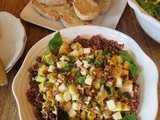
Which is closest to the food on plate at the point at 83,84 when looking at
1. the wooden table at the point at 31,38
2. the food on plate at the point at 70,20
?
the wooden table at the point at 31,38

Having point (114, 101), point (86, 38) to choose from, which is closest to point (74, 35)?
point (86, 38)

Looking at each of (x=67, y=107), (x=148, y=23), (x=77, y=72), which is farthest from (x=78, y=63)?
(x=148, y=23)

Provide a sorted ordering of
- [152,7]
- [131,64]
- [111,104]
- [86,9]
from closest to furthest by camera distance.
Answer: [111,104]
[131,64]
[152,7]
[86,9]

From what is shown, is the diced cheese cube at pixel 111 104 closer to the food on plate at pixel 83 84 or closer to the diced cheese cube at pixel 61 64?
the food on plate at pixel 83 84

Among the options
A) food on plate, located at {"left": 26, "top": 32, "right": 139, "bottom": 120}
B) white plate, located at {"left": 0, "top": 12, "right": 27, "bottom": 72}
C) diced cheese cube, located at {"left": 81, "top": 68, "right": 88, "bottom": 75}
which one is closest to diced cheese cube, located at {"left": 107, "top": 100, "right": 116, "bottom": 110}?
food on plate, located at {"left": 26, "top": 32, "right": 139, "bottom": 120}

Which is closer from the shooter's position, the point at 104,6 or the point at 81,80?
the point at 81,80

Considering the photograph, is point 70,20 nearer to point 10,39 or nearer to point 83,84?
point 10,39

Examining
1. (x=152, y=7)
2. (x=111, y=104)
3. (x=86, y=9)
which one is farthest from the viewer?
(x=86, y=9)
